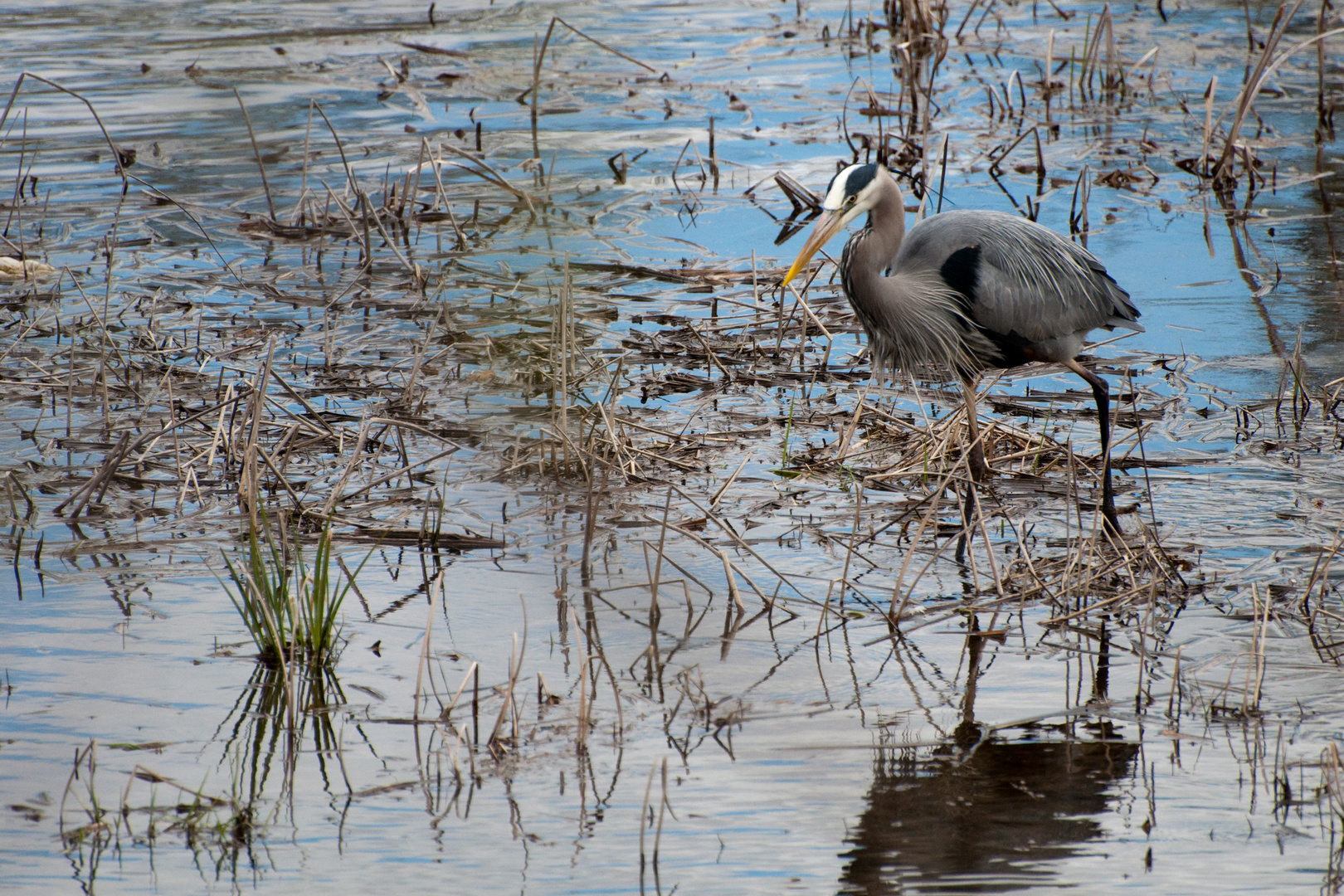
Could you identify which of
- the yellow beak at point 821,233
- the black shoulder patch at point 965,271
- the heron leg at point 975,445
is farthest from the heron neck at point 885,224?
the heron leg at point 975,445

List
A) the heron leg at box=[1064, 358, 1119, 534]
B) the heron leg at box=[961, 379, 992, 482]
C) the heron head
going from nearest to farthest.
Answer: the heron leg at box=[1064, 358, 1119, 534], the heron head, the heron leg at box=[961, 379, 992, 482]

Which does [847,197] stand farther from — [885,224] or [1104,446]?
[1104,446]

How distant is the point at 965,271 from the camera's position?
5.42 metres

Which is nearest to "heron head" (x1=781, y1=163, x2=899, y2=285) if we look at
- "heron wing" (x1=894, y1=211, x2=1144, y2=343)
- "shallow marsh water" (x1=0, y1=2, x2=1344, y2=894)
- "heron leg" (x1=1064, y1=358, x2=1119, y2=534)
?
"heron wing" (x1=894, y1=211, x2=1144, y2=343)

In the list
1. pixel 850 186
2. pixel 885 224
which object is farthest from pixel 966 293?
pixel 850 186

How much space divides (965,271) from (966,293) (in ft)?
0.26

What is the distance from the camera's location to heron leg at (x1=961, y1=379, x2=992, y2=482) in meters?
5.39

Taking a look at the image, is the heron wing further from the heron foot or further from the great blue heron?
the heron foot

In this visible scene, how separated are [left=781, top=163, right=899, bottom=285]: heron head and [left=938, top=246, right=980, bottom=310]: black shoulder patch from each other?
0.44 m

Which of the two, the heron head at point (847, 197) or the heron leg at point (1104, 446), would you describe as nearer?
the heron leg at point (1104, 446)

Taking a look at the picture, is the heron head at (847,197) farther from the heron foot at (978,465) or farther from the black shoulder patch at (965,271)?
the heron foot at (978,465)

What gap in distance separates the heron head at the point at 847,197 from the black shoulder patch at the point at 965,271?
0.44 metres

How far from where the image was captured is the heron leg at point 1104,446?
16.2ft

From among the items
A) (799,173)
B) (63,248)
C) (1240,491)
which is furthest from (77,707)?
(799,173)
